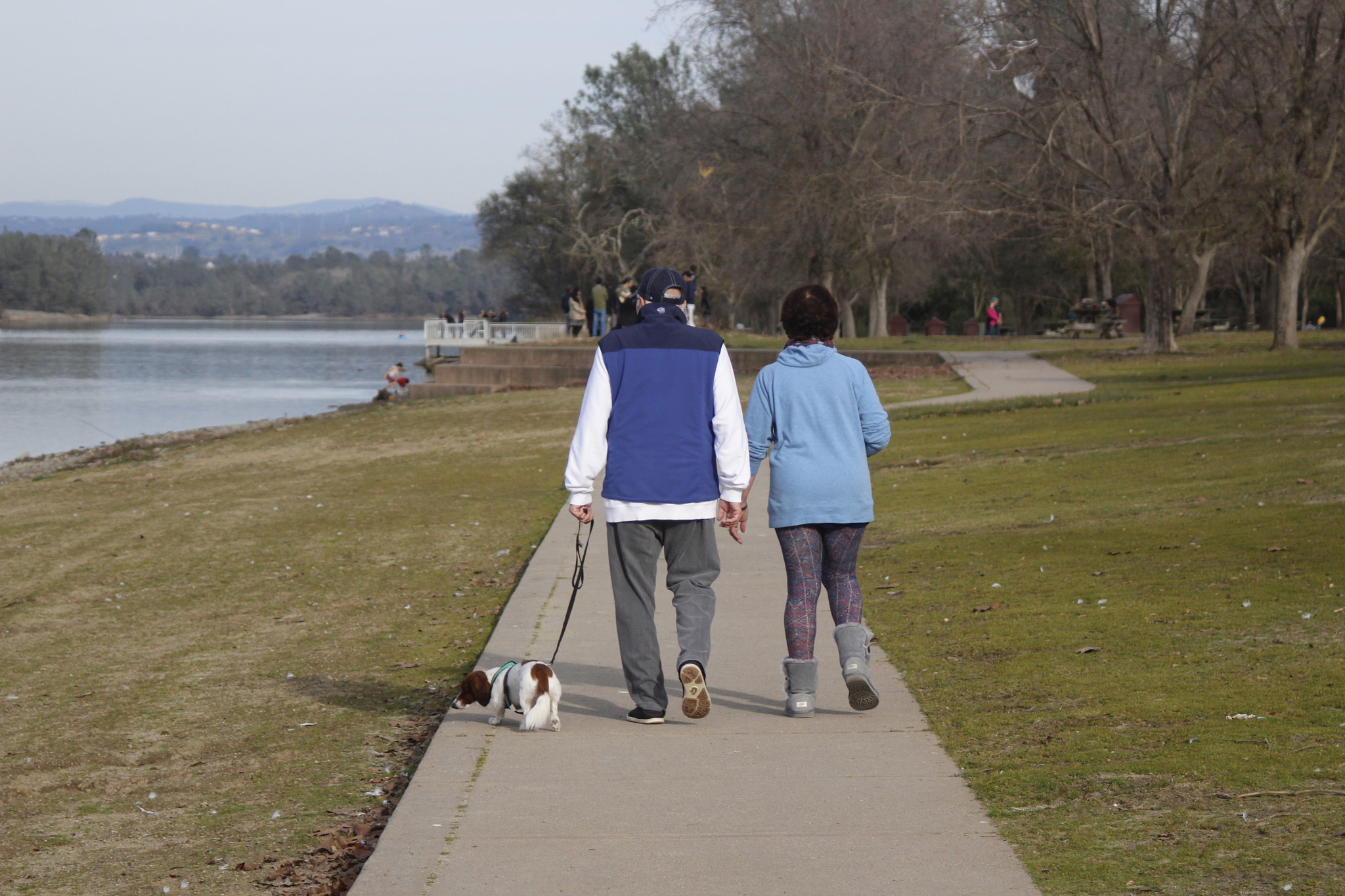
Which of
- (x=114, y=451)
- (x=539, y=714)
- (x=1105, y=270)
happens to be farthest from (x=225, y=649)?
(x=1105, y=270)

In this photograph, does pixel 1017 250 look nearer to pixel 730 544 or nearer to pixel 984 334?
pixel 984 334

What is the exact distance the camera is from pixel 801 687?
5.57 meters

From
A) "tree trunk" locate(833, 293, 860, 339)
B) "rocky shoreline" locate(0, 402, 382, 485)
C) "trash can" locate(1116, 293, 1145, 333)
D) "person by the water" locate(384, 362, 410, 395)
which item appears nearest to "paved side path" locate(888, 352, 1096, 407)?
"rocky shoreline" locate(0, 402, 382, 485)

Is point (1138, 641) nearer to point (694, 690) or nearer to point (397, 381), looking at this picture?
point (694, 690)

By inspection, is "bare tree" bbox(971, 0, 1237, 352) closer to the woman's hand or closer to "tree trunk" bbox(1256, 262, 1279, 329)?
"tree trunk" bbox(1256, 262, 1279, 329)

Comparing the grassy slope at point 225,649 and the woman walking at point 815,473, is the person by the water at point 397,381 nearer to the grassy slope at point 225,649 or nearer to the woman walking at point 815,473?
the grassy slope at point 225,649

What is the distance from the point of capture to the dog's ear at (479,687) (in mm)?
5633

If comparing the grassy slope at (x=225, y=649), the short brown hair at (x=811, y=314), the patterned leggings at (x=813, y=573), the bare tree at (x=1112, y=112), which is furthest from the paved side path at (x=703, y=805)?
the bare tree at (x=1112, y=112)

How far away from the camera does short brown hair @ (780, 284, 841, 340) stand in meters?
5.64

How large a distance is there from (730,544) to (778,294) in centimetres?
5048

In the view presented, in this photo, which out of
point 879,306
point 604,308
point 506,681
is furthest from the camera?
point 879,306

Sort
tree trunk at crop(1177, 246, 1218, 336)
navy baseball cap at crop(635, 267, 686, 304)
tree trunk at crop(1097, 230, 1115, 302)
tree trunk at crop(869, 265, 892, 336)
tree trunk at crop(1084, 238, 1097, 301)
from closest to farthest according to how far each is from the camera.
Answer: navy baseball cap at crop(635, 267, 686, 304)
tree trunk at crop(1177, 246, 1218, 336)
tree trunk at crop(1084, 238, 1097, 301)
tree trunk at crop(869, 265, 892, 336)
tree trunk at crop(1097, 230, 1115, 302)

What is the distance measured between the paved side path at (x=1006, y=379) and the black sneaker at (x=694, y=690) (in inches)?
674

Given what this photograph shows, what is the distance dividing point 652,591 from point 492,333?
4269 cm
